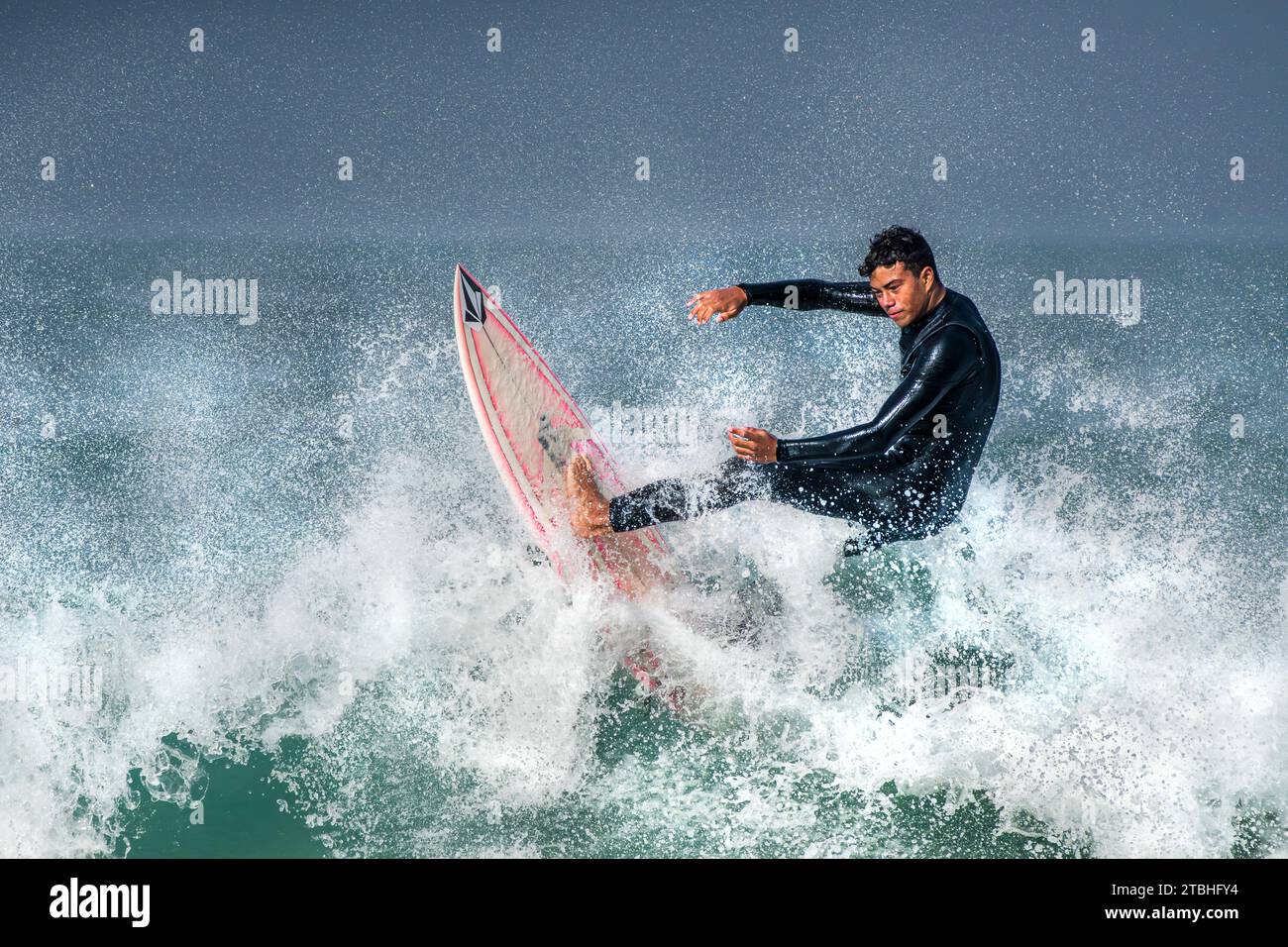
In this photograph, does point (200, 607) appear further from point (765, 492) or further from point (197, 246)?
point (197, 246)

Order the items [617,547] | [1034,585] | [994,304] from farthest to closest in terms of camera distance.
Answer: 1. [994,304]
2. [1034,585]
3. [617,547]

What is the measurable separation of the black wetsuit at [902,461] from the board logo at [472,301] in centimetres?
133

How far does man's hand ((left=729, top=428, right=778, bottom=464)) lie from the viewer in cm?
404

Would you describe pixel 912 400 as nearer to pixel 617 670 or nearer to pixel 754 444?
pixel 754 444

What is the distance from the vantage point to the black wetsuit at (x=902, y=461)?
13.4 feet

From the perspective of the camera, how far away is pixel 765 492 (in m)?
4.29

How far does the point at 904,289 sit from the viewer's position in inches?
169

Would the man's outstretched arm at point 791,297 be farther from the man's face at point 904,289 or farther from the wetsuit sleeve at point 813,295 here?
the man's face at point 904,289

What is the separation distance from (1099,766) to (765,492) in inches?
71.7

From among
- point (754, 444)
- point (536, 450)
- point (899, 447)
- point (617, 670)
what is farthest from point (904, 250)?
point (617, 670)

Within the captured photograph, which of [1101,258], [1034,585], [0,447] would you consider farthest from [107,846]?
[1101,258]

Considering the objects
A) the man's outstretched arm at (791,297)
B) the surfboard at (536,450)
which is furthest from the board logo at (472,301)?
the man's outstretched arm at (791,297)

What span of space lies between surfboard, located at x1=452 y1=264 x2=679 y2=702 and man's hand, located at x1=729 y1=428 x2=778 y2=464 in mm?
1365

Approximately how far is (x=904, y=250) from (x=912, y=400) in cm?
65
